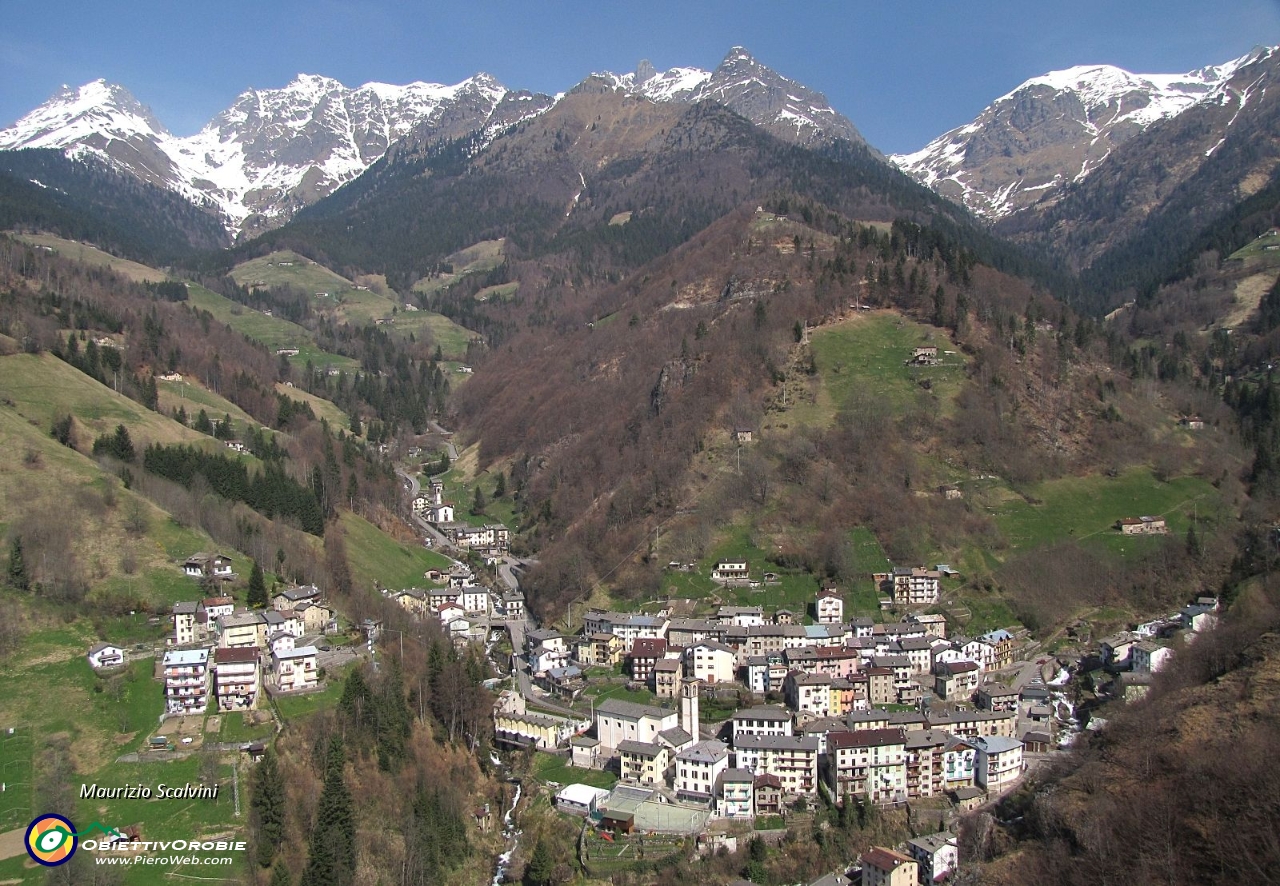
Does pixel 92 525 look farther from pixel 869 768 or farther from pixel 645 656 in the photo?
pixel 869 768

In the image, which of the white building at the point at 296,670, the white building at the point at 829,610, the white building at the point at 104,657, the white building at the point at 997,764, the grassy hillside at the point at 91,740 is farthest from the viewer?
the white building at the point at 829,610

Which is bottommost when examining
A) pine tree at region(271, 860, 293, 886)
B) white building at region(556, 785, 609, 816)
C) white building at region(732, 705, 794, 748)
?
white building at region(556, 785, 609, 816)

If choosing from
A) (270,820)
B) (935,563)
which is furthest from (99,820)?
(935,563)

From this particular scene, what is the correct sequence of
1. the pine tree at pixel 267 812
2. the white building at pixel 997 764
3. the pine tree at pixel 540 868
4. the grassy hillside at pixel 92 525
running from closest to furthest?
the pine tree at pixel 267 812 < the pine tree at pixel 540 868 < the white building at pixel 997 764 < the grassy hillside at pixel 92 525

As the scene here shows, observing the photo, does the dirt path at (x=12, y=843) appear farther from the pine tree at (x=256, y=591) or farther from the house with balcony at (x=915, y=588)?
the house with balcony at (x=915, y=588)

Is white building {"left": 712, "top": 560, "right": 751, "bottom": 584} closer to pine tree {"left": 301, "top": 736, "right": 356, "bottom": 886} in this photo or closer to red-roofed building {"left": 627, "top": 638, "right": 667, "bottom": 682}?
red-roofed building {"left": 627, "top": 638, "right": 667, "bottom": 682}

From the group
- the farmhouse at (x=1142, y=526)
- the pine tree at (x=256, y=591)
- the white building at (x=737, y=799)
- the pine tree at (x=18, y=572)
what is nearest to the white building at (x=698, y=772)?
the white building at (x=737, y=799)

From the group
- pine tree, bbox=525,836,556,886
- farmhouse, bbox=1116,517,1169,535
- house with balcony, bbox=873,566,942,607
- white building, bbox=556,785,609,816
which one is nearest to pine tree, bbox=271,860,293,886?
pine tree, bbox=525,836,556,886
